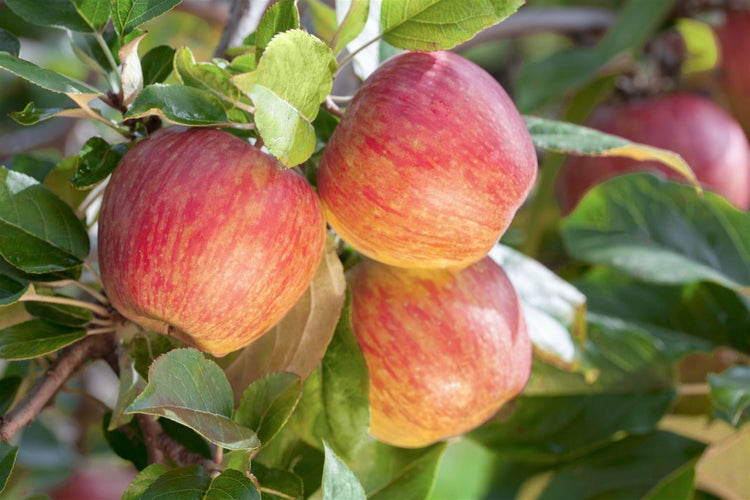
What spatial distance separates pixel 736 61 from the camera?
3.84ft

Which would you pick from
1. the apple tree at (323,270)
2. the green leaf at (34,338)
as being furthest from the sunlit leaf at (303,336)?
the green leaf at (34,338)

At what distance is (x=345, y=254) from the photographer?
0.63 metres

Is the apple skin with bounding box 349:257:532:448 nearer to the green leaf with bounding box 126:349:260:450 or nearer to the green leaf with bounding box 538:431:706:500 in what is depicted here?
the green leaf with bounding box 126:349:260:450

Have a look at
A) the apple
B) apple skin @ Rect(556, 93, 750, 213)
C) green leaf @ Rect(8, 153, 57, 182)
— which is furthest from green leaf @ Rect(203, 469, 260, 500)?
the apple

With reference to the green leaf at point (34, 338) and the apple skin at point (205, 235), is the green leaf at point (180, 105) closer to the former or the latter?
the apple skin at point (205, 235)

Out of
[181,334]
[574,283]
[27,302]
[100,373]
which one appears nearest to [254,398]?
[181,334]

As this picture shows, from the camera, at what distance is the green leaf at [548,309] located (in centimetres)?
71

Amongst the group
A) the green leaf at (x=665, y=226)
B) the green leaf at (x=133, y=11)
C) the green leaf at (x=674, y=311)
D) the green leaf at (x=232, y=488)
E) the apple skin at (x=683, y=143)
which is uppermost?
the green leaf at (x=133, y=11)

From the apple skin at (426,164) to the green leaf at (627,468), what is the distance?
0.43m

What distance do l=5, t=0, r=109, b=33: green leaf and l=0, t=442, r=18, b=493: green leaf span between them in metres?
0.25

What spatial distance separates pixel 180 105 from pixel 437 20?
0.15 m

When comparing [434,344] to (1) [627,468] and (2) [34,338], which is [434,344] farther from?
(1) [627,468]

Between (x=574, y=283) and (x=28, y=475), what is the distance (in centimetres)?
72

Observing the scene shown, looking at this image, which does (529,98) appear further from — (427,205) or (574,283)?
(427,205)
